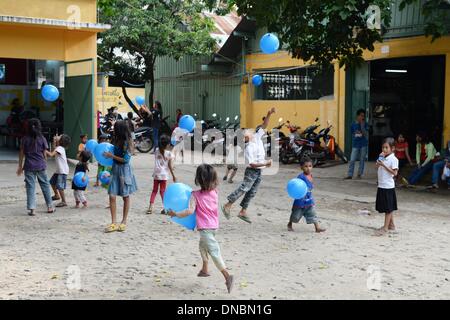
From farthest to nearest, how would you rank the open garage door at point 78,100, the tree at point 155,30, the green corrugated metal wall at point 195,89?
the green corrugated metal wall at point 195,89, the tree at point 155,30, the open garage door at point 78,100

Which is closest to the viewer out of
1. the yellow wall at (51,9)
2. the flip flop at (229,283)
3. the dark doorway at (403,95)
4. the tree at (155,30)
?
the flip flop at (229,283)

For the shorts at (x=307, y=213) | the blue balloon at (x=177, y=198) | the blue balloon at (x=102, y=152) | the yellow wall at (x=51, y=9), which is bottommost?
the shorts at (x=307, y=213)

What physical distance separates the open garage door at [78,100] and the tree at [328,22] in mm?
5062

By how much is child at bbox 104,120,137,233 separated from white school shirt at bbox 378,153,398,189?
3.32 metres

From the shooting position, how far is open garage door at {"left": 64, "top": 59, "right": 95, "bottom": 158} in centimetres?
1513

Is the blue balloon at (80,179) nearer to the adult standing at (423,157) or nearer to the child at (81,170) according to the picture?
the child at (81,170)

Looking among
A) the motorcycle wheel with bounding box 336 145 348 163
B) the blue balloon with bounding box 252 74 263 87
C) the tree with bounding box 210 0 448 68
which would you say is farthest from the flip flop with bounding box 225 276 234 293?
the blue balloon with bounding box 252 74 263 87

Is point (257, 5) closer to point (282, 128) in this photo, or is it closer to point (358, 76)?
point (358, 76)

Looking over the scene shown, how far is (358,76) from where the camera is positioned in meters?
16.3

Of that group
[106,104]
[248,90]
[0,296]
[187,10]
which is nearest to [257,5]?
[0,296]

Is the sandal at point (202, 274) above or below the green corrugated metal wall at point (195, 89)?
below

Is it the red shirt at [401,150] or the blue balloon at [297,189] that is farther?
the red shirt at [401,150]

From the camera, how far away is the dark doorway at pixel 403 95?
649 inches

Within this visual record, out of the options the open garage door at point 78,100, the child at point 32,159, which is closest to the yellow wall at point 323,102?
the open garage door at point 78,100
